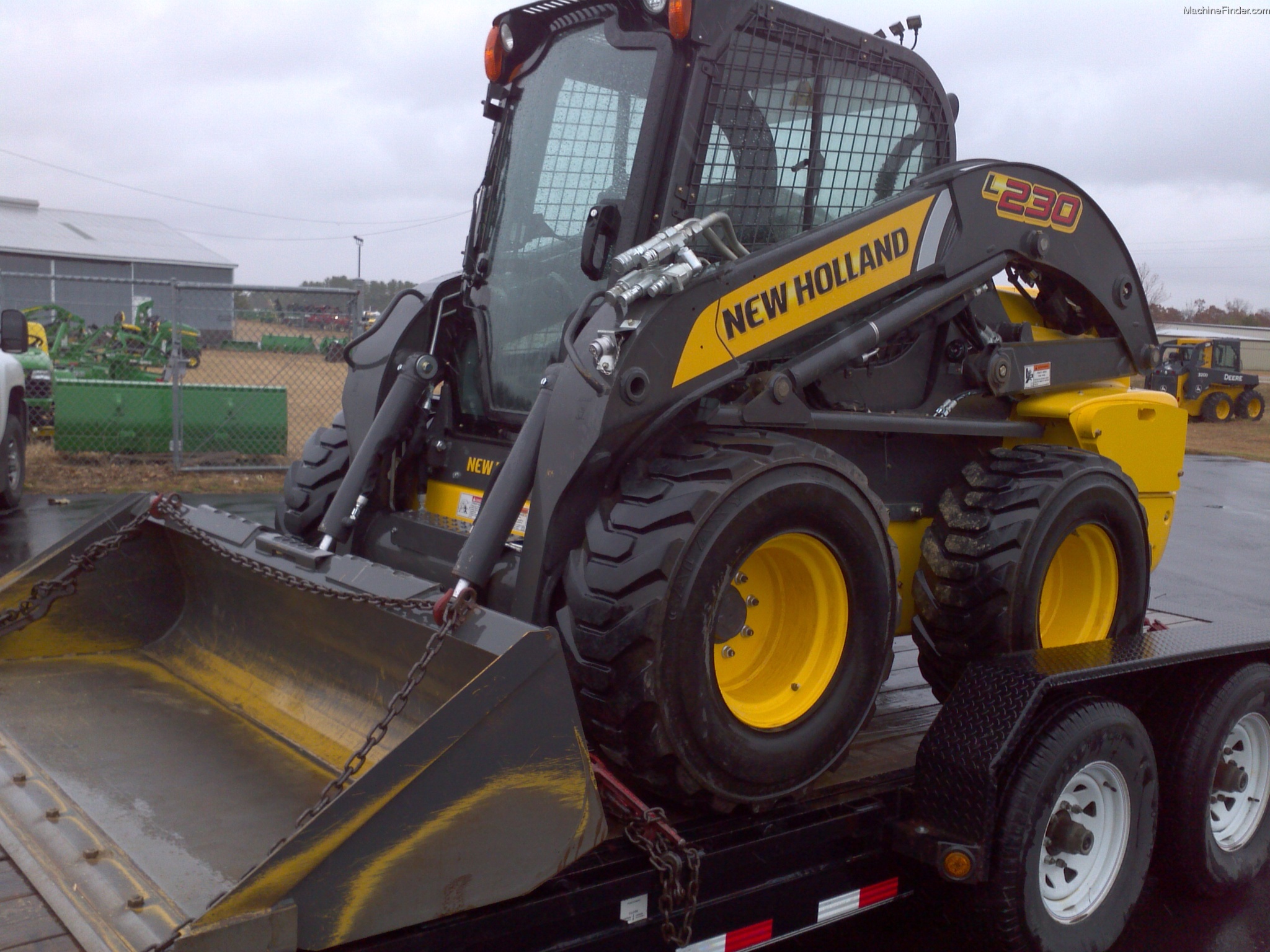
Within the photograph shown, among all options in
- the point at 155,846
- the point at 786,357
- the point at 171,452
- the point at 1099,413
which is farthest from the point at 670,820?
the point at 171,452

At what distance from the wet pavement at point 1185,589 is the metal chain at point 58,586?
2719mm

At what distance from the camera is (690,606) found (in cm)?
286

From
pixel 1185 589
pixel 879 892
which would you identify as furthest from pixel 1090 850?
pixel 1185 589

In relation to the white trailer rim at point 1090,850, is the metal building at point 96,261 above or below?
above

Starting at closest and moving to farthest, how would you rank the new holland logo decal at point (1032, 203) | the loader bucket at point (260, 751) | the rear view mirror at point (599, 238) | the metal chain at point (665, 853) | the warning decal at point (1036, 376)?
the loader bucket at point (260, 751)
the metal chain at point (665, 853)
the rear view mirror at point (599, 238)
the new holland logo decal at point (1032, 203)
the warning decal at point (1036, 376)

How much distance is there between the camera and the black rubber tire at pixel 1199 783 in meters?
3.82

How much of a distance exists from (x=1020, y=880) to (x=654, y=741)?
1227 millimetres

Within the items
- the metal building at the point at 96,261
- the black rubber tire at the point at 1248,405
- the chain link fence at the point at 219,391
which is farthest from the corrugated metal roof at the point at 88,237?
the black rubber tire at the point at 1248,405

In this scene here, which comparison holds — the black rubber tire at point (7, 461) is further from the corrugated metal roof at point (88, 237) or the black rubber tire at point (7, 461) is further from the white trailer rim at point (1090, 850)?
the corrugated metal roof at point (88, 237)

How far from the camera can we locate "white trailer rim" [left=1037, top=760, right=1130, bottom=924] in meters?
3.42

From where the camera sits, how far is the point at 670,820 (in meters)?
2.98

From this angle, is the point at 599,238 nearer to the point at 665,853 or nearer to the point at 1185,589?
the point at 665,853

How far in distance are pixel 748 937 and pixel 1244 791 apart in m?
2.38

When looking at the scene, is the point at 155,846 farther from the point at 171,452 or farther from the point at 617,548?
the point at 171,452
